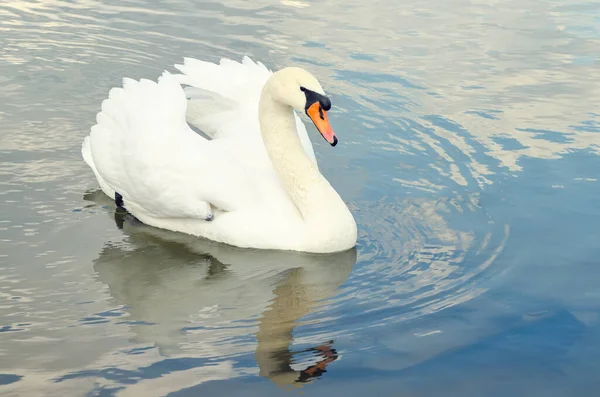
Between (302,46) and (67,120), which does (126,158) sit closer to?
(67,120)

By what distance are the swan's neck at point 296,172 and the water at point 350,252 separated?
11.2 inches

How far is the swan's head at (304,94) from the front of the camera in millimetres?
6758

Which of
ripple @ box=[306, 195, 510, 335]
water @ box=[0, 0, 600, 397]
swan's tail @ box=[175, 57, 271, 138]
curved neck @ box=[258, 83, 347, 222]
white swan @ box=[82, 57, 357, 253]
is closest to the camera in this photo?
water @ box=[0, 0, 600, 397]

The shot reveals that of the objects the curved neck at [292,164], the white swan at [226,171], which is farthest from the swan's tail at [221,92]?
the curved neck at [292,164]

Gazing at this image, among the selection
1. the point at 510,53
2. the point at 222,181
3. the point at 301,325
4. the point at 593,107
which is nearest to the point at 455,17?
the point at 510,53

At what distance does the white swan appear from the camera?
7.10 meters

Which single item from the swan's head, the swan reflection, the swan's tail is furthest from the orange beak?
the swan's tail

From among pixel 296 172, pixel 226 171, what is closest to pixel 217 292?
pixel 226 171

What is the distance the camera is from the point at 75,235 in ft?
23.8

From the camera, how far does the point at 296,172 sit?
289 inches

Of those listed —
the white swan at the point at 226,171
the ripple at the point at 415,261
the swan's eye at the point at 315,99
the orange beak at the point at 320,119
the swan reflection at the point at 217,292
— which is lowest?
the swan reflection at the point at 217,292

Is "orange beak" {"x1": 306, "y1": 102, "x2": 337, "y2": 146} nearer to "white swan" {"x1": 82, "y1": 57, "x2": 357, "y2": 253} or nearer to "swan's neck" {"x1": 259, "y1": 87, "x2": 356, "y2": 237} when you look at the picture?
"white swan" {"x1": 82, "y1": 57, "x2": 357, "y2": 253}

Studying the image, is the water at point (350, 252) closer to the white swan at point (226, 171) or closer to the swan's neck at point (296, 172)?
the white swan at point (226, 171)

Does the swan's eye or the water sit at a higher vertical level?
the swan's eye
